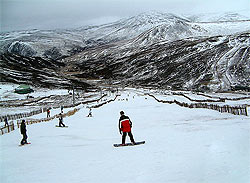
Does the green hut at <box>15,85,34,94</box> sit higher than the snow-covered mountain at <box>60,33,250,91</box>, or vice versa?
the snow-covered mountain at <box>60,33,250,91</box>

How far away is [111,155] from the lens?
13.0 metres

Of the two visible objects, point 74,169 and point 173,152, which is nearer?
point 74,169

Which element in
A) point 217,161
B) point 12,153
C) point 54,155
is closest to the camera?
point 217,161

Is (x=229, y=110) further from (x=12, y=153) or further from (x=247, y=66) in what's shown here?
(x=247, y=66)

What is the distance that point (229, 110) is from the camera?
3422cm

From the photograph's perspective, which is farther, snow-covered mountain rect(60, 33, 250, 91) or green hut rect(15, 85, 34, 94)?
snow-covered mountain rect(60, 33, 250, 91)

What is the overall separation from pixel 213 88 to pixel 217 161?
113039 millimetres

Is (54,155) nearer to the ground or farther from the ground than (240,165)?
nearer to the ground

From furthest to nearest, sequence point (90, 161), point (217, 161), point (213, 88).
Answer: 1. point (213, 88)
2. point (90, 161)
3. point (217, 161)

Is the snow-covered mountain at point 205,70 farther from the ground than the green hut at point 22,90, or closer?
farther from the ground

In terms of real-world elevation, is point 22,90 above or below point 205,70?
below

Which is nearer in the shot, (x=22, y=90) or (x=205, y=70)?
(x=22, y=90)

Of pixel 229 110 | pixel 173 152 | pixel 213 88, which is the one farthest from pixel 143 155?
pixel 213 88

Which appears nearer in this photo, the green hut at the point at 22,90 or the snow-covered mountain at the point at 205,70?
the green hut at the point at 22,90
